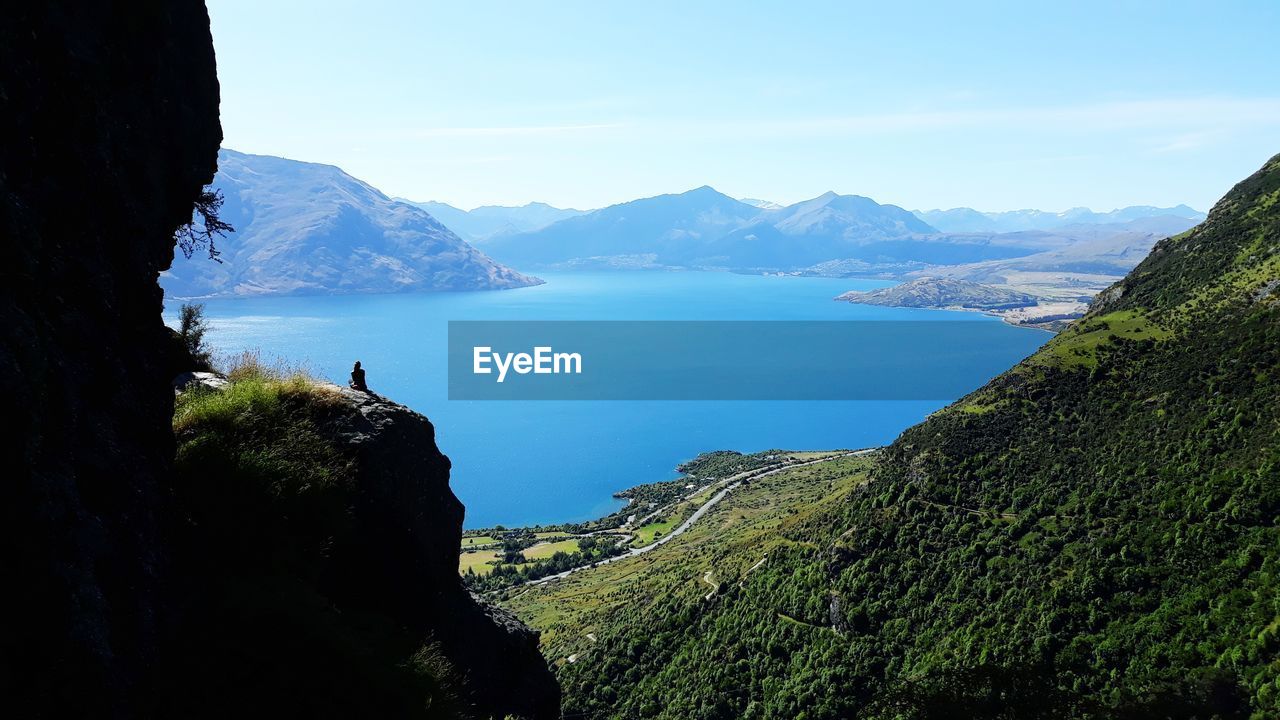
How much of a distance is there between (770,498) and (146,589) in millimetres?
90619

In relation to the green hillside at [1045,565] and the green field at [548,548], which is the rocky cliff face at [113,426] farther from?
Result: the green field at [548,548]

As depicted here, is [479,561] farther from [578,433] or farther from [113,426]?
[113,426]

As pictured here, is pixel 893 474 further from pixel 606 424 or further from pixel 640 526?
pixel 606 424

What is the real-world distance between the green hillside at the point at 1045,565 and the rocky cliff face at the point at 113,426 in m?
20.0

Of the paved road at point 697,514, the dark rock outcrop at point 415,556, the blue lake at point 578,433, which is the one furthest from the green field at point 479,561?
the dark rock outcrop at point 415,556

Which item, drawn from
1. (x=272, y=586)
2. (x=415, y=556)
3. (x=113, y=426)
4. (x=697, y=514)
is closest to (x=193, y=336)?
(x=415, y=556)

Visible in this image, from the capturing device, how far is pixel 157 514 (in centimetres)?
850

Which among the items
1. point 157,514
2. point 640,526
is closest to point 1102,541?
point 157,514

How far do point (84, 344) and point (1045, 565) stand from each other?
4305 cm

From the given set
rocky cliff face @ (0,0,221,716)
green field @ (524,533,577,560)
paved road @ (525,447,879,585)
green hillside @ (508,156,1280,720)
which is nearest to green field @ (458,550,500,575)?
green field @ (524,533,577,560)

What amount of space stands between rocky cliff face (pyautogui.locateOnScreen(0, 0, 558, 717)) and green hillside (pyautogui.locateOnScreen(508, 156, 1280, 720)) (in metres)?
20.0

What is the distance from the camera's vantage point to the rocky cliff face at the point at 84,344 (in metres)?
6.16

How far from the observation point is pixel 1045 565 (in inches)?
1523

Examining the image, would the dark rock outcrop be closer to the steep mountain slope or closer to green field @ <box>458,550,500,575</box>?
the steep mountain slope
